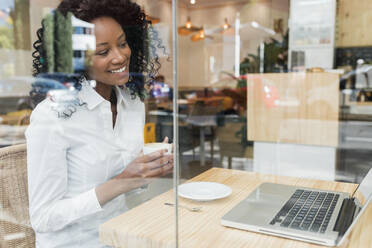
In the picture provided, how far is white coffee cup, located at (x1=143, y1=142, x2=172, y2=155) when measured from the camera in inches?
31.2

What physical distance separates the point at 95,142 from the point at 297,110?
1.59m

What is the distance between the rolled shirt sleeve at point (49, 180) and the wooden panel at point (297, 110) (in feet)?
5.02

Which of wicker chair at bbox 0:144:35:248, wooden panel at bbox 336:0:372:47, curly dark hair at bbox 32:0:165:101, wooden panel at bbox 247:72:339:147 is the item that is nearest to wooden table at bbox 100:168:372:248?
wicker chair at bbox 0:144:35:248

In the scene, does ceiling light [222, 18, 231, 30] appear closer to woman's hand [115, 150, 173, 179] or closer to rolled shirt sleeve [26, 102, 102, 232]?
woman's hand [115, 150, 173, 179]

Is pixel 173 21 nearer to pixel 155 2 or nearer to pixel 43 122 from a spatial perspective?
pixel 155 2

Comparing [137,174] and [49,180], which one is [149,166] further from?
[49,180]

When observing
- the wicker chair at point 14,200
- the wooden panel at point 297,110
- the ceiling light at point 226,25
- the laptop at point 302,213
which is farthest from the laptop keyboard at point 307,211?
the ceiling light at point 226,25

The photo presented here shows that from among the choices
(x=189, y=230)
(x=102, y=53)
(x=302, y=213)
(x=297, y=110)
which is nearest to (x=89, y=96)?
(x=102, y=53)

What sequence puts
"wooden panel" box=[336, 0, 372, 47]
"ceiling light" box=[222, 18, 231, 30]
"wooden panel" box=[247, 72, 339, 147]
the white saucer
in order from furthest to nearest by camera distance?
"ceiling light" box=[222, 18, 231, 30]
"wooden panel" box=[336, 0, 372, 47]
"wooden panel" box=[247, 72, 339, 147]
the white saucer

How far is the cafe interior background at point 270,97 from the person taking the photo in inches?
24.6

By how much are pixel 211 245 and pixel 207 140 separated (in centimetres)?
240

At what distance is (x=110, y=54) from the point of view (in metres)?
0.68

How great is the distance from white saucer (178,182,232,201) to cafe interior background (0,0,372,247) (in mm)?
45

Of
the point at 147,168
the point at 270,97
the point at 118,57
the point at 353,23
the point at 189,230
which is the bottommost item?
the point at 189,230
